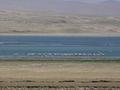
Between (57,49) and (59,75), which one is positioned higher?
(57,49)

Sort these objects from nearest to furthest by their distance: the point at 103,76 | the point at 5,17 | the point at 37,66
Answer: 1. the point at 103,76
2. the point at 37,66
3. the point at 5,17

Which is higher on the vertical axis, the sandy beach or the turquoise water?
the turquoise water

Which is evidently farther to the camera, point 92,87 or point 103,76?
point 103,76

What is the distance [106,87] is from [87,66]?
9.79 meters

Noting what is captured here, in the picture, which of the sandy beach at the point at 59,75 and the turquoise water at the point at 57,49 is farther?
the turquoise water at the point at 57,49

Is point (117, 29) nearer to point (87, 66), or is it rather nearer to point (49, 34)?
point (49, 34)

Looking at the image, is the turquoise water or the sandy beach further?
the turquoise water

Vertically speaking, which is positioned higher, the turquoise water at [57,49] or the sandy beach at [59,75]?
the turquoise water at [57,49]

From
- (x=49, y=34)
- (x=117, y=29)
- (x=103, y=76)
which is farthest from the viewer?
(x=117, y=29)

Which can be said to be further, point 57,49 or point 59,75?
point 57,49

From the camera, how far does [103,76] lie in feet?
69.9

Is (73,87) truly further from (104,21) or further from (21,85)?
(104,21)

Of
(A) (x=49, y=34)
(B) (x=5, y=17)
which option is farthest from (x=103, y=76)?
(B) (x=5, y=17)

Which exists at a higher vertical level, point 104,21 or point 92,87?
point 104,21
